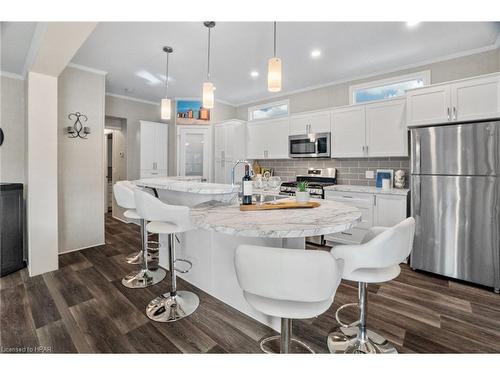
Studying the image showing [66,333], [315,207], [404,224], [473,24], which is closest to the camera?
[404,224]

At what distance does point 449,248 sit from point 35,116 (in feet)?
15.9

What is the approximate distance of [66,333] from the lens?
185 cm

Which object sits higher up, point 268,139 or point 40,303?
point 268,139

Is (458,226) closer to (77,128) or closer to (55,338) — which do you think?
(55,338)

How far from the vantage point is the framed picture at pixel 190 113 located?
17.3 ft

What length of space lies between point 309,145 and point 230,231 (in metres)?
3.51

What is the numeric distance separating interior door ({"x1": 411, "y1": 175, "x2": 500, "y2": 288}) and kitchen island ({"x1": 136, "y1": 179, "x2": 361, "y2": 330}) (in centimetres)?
177

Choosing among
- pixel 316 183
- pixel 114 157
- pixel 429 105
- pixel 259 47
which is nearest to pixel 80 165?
pixel 114 157

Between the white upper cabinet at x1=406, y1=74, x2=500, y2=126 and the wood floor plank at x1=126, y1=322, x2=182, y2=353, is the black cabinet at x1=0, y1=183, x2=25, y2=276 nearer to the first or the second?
the wood floor plank at x1=126, y1=322, x2=182, y2=353

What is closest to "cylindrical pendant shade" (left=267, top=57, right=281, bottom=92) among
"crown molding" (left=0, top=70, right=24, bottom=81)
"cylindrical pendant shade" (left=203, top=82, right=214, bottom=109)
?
"cylindrical pendant shade" (left=203, top=82, right=214, bottom=109)

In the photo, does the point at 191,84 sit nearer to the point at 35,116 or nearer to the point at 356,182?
the point at 35,116

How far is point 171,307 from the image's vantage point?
212 cm

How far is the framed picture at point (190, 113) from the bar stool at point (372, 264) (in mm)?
4499
